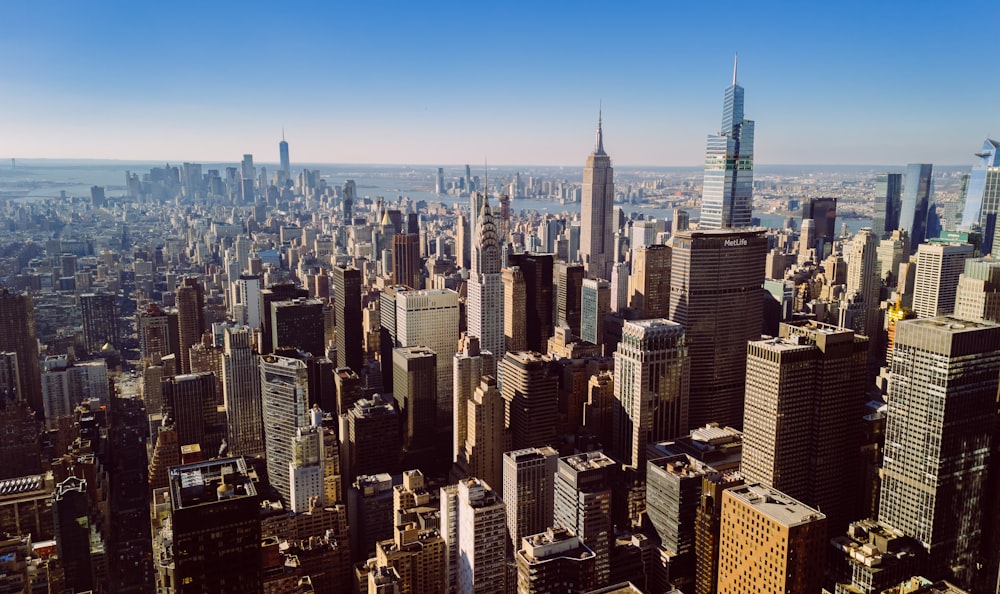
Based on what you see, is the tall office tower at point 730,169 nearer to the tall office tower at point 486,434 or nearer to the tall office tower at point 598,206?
the tall office tower at point 598,206

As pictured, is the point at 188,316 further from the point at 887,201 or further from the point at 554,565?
the point at 887,201

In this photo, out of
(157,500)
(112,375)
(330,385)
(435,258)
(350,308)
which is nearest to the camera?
(157,500)

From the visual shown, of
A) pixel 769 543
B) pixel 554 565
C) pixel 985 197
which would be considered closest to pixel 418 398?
pixel 554 565

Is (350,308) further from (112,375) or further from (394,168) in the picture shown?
(394,168)

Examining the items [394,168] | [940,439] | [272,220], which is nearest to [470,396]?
[940,439]

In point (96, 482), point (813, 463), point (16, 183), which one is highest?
point (16, 183)

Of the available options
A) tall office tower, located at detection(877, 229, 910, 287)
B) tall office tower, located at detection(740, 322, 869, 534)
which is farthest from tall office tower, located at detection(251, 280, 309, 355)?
tall office tower, located at detection(877, 229, 910, 287)
